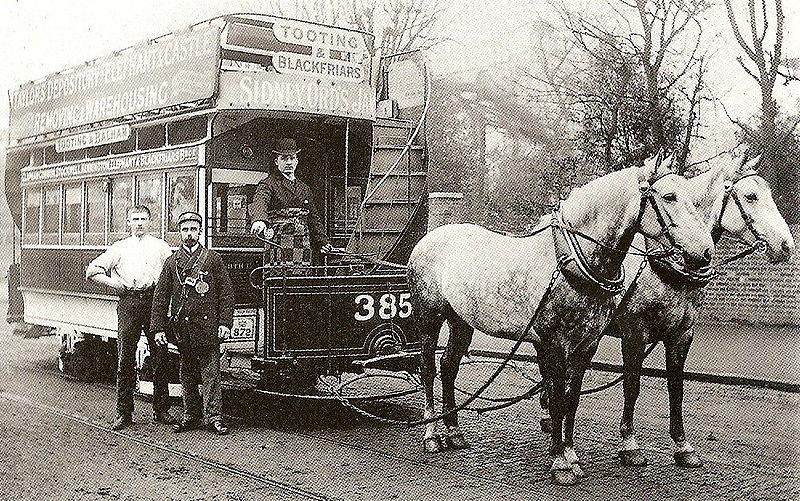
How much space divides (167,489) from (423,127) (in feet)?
11.8

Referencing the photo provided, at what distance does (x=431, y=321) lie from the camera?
588 cm

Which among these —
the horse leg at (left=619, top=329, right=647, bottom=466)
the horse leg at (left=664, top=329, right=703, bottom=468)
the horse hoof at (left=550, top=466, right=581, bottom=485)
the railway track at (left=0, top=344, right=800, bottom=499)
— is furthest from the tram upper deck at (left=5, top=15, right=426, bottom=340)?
the horse hoof at (left=550, top=466, right=581, bottom=485)

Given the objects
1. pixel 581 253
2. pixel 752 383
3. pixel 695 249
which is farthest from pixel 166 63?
pixel 752 383

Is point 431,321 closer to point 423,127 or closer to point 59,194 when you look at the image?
point 423,127

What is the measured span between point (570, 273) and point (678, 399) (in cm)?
138

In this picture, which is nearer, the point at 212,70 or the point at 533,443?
the point at 533,443

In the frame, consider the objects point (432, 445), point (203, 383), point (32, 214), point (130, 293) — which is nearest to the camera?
point (432, 445)

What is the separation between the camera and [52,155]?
30.1 feet

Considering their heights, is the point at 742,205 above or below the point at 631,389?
above

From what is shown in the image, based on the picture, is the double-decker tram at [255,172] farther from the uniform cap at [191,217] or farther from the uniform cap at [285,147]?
the uniform cap at [191,217]

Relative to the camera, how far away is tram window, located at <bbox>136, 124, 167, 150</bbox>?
307 inches

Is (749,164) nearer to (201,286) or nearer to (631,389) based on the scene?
(631,389)

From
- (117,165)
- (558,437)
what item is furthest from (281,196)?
(558,437)

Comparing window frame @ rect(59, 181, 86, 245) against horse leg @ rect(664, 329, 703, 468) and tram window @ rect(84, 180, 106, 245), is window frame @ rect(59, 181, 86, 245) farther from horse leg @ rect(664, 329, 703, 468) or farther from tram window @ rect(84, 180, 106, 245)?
horse leg @ rect(664, 329, 703, 468)
